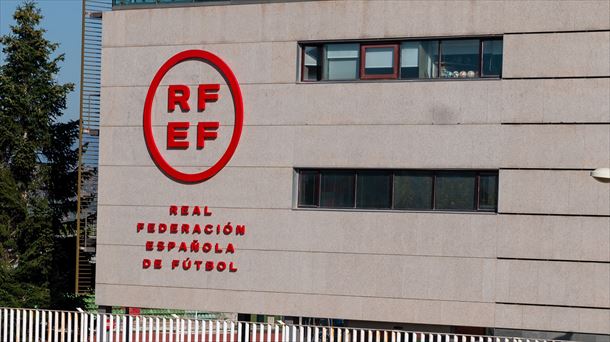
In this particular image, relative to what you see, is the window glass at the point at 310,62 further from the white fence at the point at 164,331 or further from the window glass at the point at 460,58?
the white fence at the point at 164,331

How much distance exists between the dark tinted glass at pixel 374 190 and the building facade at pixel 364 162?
1.4 inches

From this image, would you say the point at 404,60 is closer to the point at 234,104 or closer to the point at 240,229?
the point at 234,104

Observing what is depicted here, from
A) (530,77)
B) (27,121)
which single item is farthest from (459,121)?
(27,121)

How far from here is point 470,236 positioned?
90.8 feet

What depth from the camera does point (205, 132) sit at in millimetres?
30031

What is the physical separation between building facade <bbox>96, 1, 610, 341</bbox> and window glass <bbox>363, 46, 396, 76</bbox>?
0.17ft

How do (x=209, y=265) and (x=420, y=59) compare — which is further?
(x=209, y=265)

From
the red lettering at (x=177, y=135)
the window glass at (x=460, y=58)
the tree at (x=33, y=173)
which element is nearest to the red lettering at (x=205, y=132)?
the red lettering at (x=177, y=135)

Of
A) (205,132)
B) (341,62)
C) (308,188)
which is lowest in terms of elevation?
(308,188)

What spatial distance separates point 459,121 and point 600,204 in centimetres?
391

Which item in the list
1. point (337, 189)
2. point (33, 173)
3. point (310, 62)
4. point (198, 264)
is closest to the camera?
point (337, 189)

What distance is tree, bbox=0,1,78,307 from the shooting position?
46.2 meters

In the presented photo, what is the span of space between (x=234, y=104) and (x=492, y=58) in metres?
6.84

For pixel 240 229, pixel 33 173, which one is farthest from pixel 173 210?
pixel 33 173
